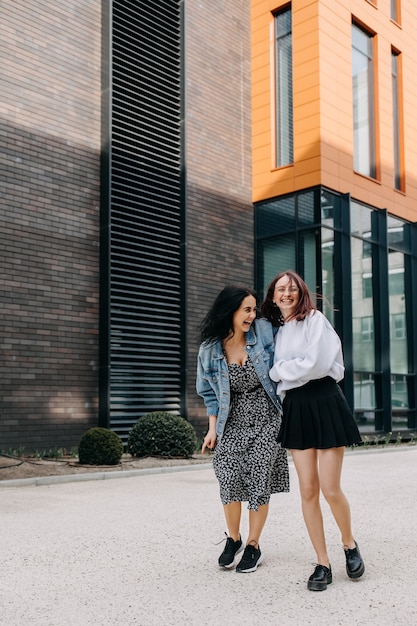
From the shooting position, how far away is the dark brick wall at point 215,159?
16.7 meters

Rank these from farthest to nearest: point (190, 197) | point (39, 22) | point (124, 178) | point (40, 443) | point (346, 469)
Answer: point (190, 197) < point (124, 178) < point (39, 22) < point (40, 443) < point (346, 469)

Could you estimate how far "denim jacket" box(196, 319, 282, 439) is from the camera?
15.5ft

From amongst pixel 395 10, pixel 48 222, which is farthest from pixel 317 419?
pixel 395 10

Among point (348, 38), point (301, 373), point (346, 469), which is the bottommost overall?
point (346, 469)

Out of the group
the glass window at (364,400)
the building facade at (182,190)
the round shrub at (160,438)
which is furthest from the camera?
the glass window at (364,400)

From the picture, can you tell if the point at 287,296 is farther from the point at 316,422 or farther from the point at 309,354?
the point at 316,422

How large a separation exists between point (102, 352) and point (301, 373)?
33.6 ft

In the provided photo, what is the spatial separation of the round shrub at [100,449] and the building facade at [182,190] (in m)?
1.62

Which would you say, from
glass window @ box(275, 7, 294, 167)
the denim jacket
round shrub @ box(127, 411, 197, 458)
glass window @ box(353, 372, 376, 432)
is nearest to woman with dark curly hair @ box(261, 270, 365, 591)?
the denim jacket

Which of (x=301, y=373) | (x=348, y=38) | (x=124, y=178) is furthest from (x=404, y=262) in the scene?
(x=301, y=373)

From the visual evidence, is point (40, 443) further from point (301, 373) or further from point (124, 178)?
point (301, 373)

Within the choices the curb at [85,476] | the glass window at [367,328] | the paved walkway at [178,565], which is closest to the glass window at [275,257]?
the glass window at [367,328]

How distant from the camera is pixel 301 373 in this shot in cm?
429

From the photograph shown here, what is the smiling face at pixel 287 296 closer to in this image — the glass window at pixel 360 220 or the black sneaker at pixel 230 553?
the black sneaker at pixel 230 553
